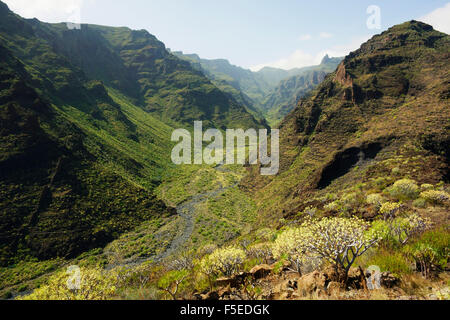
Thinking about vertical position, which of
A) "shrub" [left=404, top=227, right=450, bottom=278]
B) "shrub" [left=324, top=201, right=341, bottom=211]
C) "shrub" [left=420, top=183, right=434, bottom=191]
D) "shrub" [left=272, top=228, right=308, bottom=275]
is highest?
"shrub" [left=420, top=183, right=434, bottom=191]

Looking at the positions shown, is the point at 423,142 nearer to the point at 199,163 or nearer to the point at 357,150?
the point at 357,150

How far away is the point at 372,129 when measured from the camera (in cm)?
4641

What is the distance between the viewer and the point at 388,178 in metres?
29.4

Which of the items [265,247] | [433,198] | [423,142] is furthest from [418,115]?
[265,247]

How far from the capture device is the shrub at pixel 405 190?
21.8m

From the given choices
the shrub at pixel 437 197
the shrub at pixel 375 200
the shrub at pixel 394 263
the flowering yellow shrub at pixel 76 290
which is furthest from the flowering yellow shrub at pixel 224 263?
the shrub at pixel 437 197

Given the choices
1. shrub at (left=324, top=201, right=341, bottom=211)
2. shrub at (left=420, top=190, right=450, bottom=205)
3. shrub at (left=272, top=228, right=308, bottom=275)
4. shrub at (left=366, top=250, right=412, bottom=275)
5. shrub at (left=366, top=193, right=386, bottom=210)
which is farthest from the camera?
shrub at (left=324, top=201, right=341, bottom=211)

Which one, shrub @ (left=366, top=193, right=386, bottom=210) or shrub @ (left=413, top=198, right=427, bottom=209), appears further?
shrub @ (left=366, top=193, right=386, bottom=210)

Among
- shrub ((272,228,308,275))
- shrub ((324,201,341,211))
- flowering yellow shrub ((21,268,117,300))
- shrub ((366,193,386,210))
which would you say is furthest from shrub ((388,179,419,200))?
flowering yellow shrub ((21,268,117,300))

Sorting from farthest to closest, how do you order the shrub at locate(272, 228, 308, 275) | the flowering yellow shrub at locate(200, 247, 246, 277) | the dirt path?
the dirt path < the flowering yellow shrub at locate(200, 247, 246, 277) < the shrub at locate(272, 228, 308, 275)

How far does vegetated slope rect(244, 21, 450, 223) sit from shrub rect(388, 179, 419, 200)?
4349 mm

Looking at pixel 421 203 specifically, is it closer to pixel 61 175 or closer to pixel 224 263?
pixel 224 263

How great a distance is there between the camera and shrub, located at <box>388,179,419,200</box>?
21.8 metres

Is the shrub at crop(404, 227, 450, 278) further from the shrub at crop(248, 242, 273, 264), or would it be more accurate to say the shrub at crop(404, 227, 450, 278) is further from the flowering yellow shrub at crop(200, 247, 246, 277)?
the flowering yellow shrub at crop(200, 247, 246, 277)
